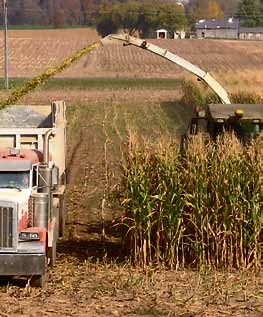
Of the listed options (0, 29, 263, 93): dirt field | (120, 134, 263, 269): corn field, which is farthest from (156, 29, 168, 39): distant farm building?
(120, 134, 263, 269): corn field

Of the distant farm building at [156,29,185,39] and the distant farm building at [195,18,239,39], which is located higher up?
the distant farm building at [195,18,239,39]

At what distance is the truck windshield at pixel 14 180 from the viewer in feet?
37.3

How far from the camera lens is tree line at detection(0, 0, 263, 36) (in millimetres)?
110562

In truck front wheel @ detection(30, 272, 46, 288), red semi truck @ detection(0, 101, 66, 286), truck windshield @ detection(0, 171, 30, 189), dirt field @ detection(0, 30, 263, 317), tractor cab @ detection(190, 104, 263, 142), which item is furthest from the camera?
tractor cab @ detection(190, 104, 263, 142)

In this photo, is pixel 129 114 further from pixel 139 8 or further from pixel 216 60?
pixel 139 8

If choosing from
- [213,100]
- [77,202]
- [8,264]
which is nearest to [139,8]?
[213,100]

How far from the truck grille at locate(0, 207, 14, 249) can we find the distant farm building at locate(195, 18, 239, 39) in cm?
12475

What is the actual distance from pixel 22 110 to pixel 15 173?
18.1ft

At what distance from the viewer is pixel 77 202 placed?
715 inches

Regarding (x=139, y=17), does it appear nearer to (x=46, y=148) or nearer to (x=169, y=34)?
(x=169, y=34)

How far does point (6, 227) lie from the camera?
35.2ft

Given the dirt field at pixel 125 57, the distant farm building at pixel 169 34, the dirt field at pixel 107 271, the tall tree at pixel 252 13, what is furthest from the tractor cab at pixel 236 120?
the tall tree at pixel 252 13

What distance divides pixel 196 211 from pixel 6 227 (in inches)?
107

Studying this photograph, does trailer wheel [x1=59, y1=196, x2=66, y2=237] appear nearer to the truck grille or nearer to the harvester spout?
the harvester spout
